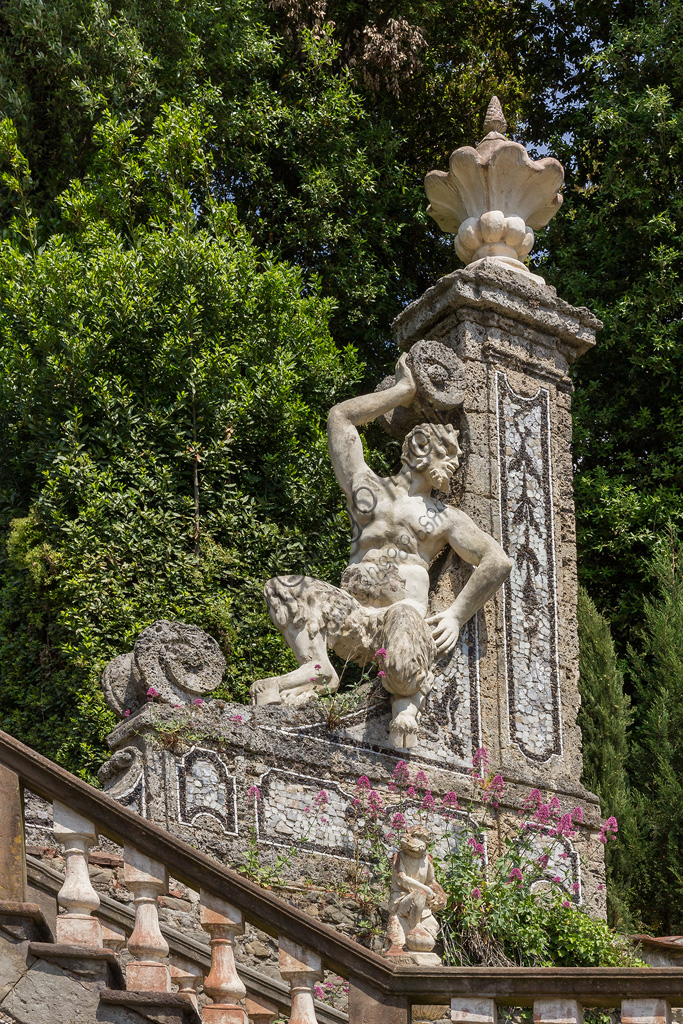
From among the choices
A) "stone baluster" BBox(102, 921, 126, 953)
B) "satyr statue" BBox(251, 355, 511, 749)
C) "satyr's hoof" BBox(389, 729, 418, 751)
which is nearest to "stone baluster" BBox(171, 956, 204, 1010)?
"stone baluster" BBox(102, 921, 126, 953)

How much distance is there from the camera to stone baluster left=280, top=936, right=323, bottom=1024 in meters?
3.96

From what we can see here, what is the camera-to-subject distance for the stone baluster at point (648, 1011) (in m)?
4.04

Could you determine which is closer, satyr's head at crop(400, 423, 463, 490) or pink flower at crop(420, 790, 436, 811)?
pink flower at crop(420, 790, 436, 811)

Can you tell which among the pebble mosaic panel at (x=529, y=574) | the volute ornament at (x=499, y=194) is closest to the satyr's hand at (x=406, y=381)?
the pebble mosaic panel at (x=529, y=574)

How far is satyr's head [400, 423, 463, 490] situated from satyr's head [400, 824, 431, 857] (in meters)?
2.45

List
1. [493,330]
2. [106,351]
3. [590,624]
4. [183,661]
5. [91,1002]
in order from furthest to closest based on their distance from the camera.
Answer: [106,351]
[590,624]
[493,330]
[183,661]
[91,1002]

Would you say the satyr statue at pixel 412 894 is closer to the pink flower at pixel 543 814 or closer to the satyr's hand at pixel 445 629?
the pink flower at pixel 543 814

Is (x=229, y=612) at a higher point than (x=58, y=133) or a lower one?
lower

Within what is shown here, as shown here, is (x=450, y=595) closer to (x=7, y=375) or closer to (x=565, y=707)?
(x=565, y=707)

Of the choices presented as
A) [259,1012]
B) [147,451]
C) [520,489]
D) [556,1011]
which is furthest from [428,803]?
[147,451]

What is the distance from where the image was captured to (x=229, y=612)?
417 inches

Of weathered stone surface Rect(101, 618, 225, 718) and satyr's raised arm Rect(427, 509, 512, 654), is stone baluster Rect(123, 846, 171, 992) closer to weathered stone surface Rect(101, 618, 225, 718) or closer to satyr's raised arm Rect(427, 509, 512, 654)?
→ weathered stone surface Rect(101, 618, 225, 718)

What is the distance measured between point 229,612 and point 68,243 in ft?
11.9

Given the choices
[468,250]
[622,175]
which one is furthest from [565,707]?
[622,175]
